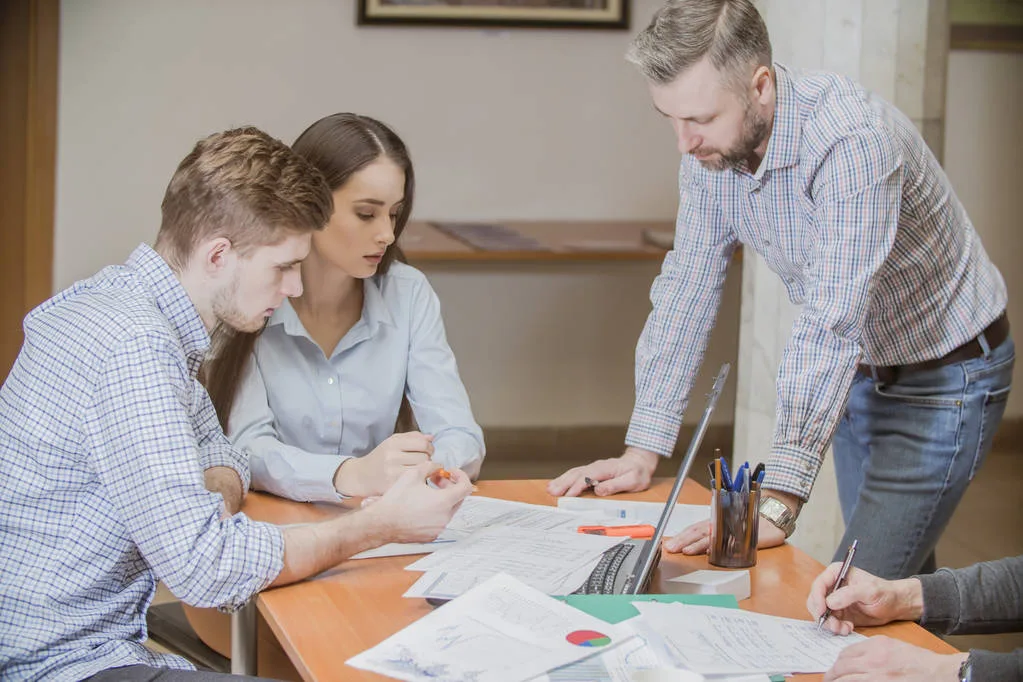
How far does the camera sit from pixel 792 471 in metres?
1.77

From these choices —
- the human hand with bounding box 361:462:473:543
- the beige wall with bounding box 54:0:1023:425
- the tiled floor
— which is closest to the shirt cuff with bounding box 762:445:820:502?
the human hand with bounding box 361:462:473:543

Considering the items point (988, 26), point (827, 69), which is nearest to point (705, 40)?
point (827, 69)

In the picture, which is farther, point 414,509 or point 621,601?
point 414,509

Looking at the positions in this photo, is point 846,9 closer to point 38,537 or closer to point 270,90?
point 38,537

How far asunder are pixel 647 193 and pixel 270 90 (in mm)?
1590

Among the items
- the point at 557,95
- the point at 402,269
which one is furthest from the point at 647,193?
the point at 402,269

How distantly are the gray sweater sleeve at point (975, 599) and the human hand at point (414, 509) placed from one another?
62 centimetres

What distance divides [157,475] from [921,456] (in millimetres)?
1245

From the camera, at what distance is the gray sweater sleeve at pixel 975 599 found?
156 cm

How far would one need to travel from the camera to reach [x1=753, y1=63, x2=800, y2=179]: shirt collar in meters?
1.91

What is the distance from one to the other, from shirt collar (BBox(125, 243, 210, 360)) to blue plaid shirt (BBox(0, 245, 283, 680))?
2.3 inches

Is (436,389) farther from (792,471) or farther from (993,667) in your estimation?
(993,667)

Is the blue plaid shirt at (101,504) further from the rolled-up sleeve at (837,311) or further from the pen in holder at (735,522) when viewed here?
the rolled-up sleeve at (837,311)

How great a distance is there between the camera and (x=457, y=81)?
4.91 meters
